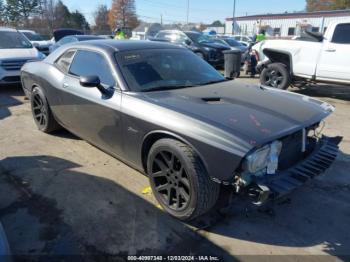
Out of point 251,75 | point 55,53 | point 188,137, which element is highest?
point 55,53

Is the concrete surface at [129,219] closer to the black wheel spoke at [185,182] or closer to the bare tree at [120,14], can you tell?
the black wheel spoke at [185,182]

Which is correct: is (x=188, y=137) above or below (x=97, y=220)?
above

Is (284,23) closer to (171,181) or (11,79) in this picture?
(11,79)

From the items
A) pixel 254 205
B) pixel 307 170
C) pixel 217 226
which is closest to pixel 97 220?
pixel 217 226

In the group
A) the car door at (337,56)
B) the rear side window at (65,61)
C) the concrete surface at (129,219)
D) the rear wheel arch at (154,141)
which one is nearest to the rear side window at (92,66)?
the rear side window at (65,61)

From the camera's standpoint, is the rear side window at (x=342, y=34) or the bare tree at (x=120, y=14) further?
the bare tree at (x=120, y=14)

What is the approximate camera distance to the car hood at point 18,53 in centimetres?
873

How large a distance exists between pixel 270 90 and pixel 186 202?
5.95 feet

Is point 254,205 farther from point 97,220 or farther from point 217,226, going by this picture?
point 97,220

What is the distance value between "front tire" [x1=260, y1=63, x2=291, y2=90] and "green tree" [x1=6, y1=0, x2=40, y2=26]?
219 ft

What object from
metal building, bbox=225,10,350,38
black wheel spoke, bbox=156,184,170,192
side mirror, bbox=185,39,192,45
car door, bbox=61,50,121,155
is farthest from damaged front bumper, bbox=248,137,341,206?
metal building, bbox=225,10,350,38

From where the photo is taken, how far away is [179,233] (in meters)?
2.90

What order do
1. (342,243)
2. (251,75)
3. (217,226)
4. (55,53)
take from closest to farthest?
(342,243), (217,226), (55,53), (251,75)

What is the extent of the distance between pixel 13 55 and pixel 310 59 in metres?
7.88
